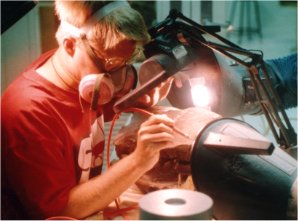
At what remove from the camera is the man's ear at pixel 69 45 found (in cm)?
146

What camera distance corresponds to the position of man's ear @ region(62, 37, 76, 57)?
1464 mm

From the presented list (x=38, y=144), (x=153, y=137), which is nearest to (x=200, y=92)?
(x=153, y=137)

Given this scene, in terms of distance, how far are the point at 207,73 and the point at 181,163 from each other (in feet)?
1.21

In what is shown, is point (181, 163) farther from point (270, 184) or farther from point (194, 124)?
point (270, 184)

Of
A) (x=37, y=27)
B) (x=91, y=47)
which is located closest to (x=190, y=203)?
(x=91, y=47)

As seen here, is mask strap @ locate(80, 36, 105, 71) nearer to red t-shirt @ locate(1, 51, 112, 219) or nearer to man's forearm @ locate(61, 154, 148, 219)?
red t-shirt @ locate(1, 51, 112, 219)

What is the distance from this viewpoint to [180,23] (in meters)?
1.46

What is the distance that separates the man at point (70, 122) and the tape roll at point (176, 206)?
0.34m

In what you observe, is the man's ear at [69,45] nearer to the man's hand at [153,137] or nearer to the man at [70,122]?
the man at [70,122]

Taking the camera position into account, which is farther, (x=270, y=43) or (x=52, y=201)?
(x=270, y=43)

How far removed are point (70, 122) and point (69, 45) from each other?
0.30 m

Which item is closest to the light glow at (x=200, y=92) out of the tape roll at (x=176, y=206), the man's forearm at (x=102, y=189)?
the man's forearm at (x=102, y=189)

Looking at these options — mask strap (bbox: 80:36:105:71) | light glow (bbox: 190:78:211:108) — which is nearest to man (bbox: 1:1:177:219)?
mask strap (bbox: 80:36:105:71)

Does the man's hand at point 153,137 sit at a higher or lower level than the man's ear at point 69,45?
lower
